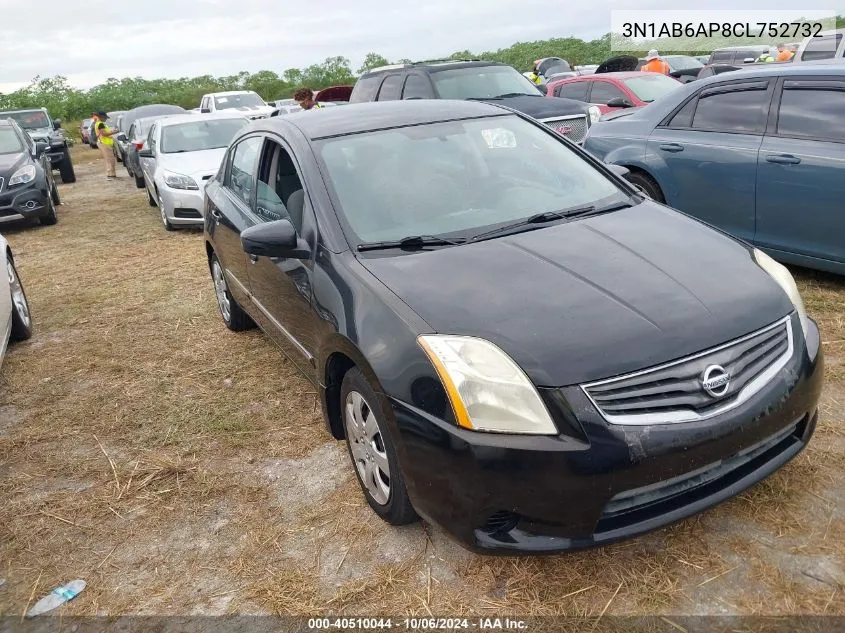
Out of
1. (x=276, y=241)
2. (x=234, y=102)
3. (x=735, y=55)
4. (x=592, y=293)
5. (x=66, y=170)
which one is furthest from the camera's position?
(x=735, y=55)

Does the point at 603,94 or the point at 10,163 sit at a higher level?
the point at 10,163

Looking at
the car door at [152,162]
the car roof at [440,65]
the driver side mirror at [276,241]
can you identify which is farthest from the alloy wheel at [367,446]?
the car door at [152,162]

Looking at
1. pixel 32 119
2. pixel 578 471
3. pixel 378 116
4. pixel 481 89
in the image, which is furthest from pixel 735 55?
pixel 578 471

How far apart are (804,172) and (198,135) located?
845 centimetres

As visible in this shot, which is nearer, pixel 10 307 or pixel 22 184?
pixel 10 307

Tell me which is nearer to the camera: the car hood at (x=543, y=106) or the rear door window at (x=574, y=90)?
the car hood at (x=543, y=106)

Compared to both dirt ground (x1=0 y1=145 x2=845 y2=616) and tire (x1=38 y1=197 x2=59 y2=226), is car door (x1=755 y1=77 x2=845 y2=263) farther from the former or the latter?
tire (x1=38 y1=197 x2=59 y2=226)

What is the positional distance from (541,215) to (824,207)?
252 cm

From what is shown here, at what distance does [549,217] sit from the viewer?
10.6ft

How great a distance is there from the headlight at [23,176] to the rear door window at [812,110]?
385 inches

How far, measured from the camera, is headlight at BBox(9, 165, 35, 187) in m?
10.2

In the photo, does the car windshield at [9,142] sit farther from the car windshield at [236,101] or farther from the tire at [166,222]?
the car windshield at [236,101]

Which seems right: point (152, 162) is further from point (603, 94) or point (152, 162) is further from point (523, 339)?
point (523, 339)

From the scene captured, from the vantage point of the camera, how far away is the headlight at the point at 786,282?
2701 millimetres
